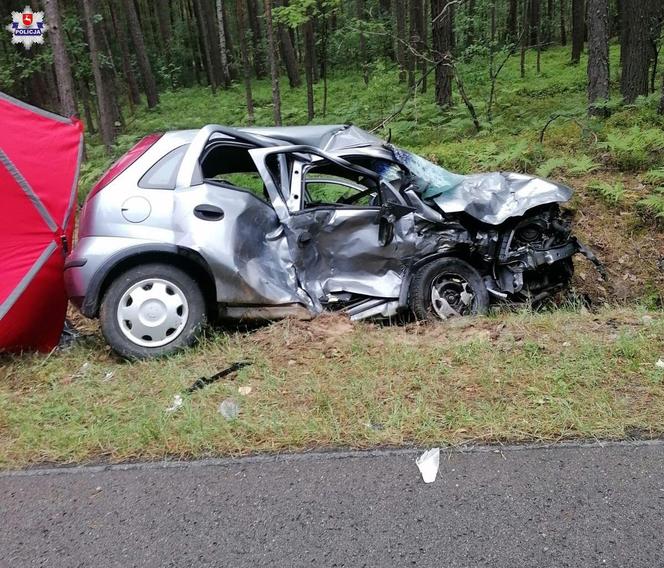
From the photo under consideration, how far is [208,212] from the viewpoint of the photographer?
4656 millimetres

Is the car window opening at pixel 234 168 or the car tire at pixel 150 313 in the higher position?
the car window opening at pixel 234 168

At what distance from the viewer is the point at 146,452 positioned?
3.16 m

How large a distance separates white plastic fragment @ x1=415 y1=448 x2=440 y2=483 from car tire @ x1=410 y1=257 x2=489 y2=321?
80.9 inches

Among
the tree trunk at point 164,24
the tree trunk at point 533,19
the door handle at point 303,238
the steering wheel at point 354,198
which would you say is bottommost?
the door handle at point 303,238

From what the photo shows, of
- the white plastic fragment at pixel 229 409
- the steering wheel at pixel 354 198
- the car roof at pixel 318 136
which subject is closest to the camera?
the white plastic fragment at pixel 229 409

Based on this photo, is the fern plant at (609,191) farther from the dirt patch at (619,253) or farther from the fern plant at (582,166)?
the fern plant at (582,166)

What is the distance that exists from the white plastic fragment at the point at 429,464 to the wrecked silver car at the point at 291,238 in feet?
6.71

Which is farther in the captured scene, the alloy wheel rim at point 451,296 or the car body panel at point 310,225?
the alloy wheel rim at point 451,296

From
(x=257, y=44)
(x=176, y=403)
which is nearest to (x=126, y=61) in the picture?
(x=257, y=44)

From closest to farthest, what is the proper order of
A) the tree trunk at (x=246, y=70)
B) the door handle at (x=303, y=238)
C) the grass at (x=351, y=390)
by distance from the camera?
the grass at (x=351, y=390) → the door handle at (x=303, y=238) → the tree trunk at (x=246, y=70)

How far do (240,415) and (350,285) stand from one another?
77.2 inches

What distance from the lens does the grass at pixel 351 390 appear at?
3197mm

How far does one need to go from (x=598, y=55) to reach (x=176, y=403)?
975cm

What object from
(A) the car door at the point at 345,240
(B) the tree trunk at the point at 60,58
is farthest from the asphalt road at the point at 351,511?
(B) the tree trunk at the point at 60,58
